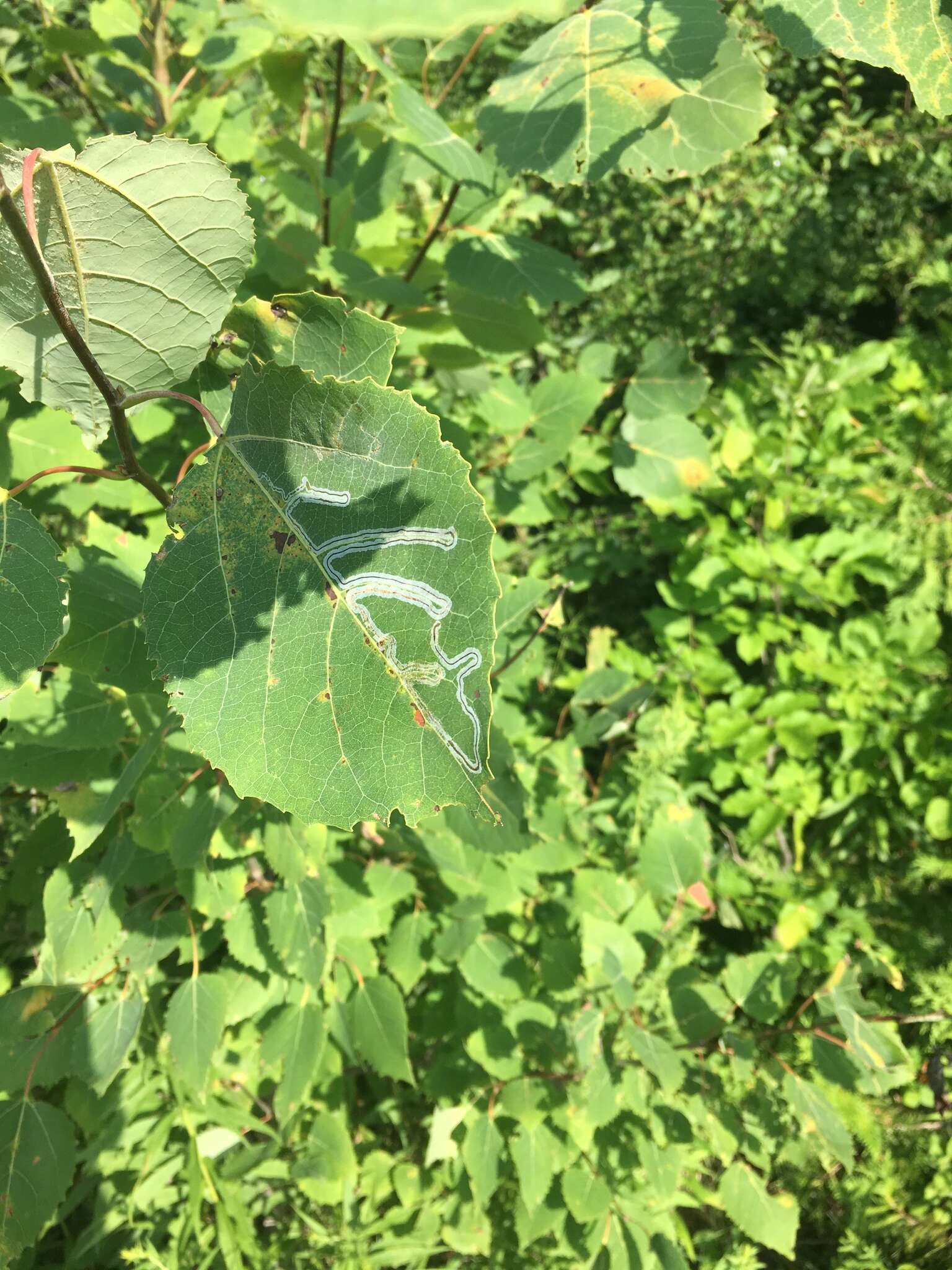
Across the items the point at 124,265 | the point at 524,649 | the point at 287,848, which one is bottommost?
the point at 287,848

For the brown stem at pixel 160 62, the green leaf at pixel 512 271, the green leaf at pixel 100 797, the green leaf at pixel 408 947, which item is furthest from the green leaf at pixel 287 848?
the brown stem at pixel 160 62

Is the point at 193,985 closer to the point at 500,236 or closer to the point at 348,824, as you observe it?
the point at 348,824

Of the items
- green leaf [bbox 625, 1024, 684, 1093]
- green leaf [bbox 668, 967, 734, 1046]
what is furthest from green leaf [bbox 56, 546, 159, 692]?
green leaf [bbox 668, 967, 734, 1046]

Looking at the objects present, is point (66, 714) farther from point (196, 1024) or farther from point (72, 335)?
point (72, 335)

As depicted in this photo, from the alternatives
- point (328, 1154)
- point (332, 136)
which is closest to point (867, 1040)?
point (328, 1154)

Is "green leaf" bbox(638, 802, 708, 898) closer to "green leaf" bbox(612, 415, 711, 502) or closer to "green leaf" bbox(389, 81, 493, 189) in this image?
"green leaf" bbox(612, 415, 711, 502)

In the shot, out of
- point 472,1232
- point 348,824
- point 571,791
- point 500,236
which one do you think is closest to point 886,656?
point 571,791

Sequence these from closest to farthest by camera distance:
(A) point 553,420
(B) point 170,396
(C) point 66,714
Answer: (B) point 170,396 < (C) point 66,714 < (A) point 553,420
